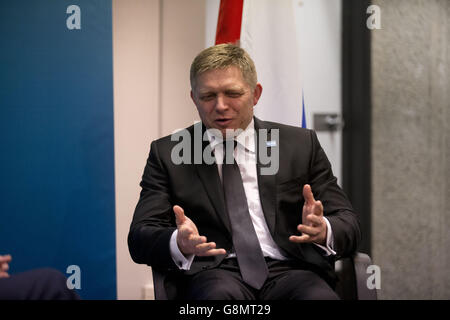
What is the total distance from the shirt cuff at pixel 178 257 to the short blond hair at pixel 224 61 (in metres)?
0.57

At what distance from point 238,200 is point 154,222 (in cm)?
31

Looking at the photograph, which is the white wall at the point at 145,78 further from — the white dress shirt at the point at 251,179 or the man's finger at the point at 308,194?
the man's finger at the point at 308,194

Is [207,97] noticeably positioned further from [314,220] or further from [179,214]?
[314,220]

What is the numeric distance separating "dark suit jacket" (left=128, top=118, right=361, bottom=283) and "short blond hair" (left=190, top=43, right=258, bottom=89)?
208 mm

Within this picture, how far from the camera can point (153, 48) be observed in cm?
228

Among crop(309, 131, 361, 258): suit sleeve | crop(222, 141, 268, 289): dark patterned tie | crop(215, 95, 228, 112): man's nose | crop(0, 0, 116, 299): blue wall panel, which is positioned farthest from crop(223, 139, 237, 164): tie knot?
crop(0, 0, 116, 299): blue wall panel

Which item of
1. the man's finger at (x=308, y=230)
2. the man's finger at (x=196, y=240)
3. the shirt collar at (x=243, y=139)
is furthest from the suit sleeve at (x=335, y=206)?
the man's finger at (x=196, y=240)

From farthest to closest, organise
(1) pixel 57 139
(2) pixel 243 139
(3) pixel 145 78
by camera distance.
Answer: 1. (3) pixel 145 78
2. (1) pixel 57 139
3. (2) pixel 243 139

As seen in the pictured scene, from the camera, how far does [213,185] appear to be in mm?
1542

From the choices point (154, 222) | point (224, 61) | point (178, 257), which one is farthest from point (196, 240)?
point (224, 61)

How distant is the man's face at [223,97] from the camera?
153 centimetres

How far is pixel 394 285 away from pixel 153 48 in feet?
6.50

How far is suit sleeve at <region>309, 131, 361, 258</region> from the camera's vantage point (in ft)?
4.82
